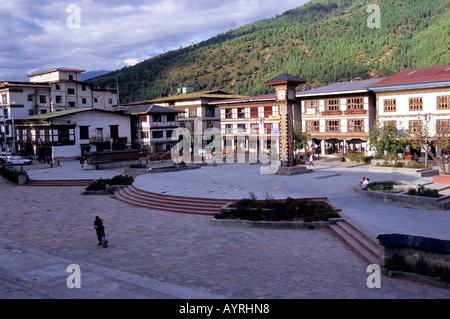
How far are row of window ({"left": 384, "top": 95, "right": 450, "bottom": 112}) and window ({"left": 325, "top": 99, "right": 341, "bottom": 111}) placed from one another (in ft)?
21.6

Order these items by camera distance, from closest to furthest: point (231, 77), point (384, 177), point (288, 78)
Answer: point (384, 177) < point (288, 78) < point (231, 77)

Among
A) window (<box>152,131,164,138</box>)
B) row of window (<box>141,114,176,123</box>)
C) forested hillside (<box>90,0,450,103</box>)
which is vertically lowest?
window (<box>152,131,164,138</box>)

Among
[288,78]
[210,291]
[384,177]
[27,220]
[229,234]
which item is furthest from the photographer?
[288,78]

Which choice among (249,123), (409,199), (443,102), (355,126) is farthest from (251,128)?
(409,199)

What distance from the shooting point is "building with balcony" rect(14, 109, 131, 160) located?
55219mm

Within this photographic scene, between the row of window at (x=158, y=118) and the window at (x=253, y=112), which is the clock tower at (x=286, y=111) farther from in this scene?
the row of window at (x=158, y=118)

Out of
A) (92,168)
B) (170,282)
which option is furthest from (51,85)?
(170,282)

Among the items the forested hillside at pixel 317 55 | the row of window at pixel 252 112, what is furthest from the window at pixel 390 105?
the forested hillside at pixel 317 55

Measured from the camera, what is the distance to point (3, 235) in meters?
18.3

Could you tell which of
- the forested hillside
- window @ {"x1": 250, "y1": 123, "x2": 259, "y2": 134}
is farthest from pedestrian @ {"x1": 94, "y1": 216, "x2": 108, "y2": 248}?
the forested hillside

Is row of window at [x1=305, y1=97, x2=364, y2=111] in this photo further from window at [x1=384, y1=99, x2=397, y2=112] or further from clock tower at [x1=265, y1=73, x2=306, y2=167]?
clock tower at [x1=265, y1=73, x2=306, y2=167]

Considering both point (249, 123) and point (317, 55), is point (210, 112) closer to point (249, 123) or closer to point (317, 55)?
point (249, 123)

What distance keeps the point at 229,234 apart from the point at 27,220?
37.5 ft
